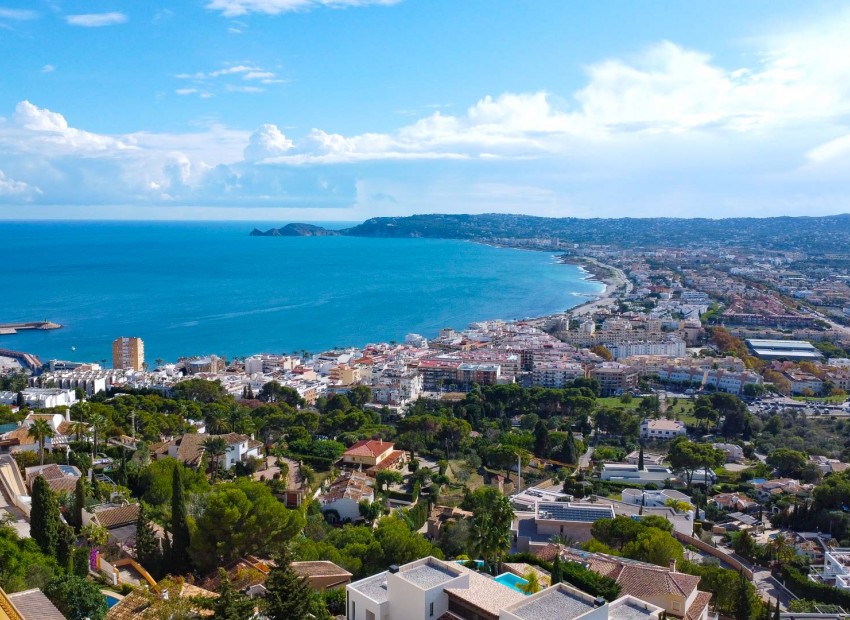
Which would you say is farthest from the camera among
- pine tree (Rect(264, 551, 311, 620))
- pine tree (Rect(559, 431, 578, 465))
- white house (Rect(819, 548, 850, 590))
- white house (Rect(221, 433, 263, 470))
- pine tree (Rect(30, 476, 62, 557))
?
pine tree (Rect(559, 431, 578, 465))

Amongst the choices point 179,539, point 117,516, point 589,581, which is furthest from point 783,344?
point 179,539

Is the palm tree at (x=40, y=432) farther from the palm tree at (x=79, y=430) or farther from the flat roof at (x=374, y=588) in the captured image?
the flat roof at (x=374, y=588)

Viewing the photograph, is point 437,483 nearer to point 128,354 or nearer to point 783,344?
point 128,354

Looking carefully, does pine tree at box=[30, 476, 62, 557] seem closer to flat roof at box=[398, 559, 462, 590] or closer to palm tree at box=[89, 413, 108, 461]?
flat roof at box=[398, 559, 462, 590]

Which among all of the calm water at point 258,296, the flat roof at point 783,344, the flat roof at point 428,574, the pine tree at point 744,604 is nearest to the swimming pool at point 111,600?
the flat roof at point 428,574

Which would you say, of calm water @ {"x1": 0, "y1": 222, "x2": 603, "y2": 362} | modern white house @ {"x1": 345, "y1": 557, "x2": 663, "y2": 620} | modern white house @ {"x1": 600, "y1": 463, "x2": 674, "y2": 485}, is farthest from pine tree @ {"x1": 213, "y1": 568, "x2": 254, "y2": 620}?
calm water @ {"x1": 0, "y1": 222, "x2": 603, "y2": 362}
